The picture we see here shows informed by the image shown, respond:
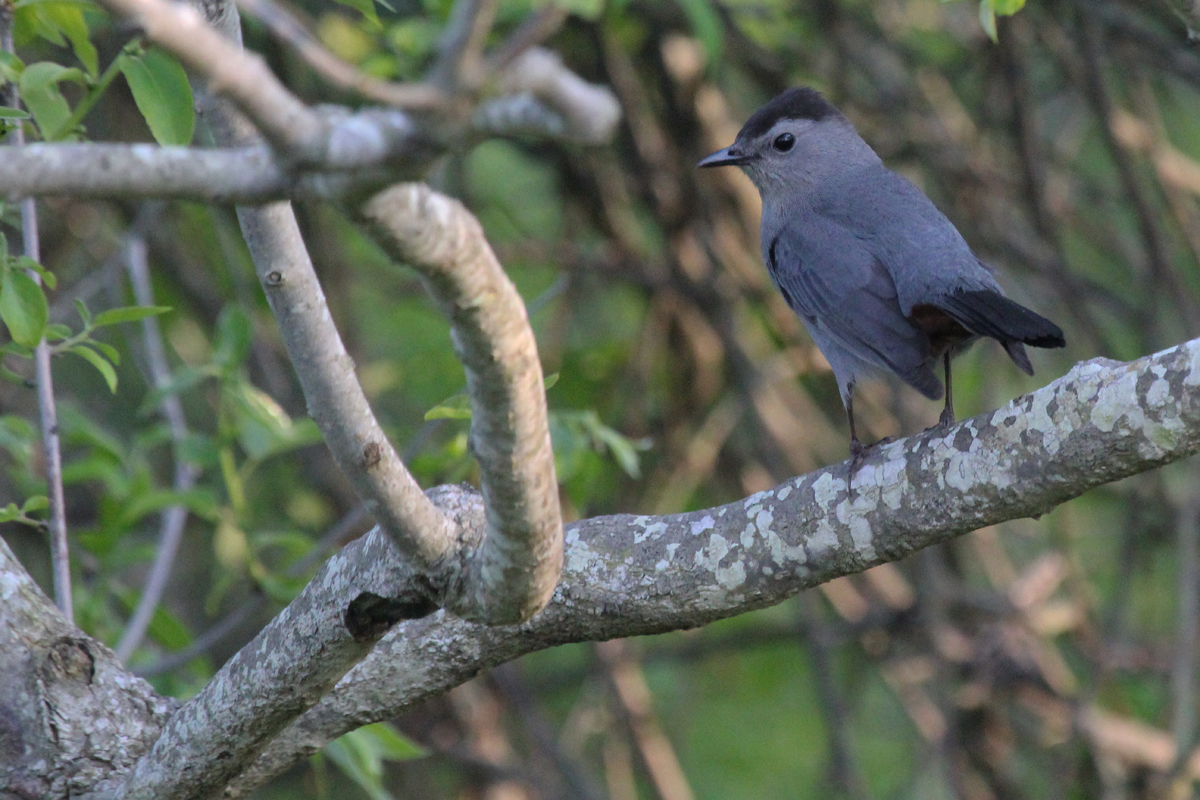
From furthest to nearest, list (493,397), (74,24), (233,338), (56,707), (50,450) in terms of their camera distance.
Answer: (233,338) → (50,450) → (56,707) → (74,24) → (493,397)

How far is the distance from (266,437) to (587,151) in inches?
102

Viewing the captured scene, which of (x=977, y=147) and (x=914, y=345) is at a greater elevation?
(x=977, y=147)

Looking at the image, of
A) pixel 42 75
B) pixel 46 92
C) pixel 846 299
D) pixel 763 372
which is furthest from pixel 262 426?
pixel 763 372

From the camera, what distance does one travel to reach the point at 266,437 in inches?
127

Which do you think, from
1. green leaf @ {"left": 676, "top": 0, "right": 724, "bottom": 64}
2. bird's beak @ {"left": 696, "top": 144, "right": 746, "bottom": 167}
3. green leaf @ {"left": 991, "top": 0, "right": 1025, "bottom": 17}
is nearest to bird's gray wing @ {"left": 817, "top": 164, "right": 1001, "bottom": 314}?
bird's beak @ {"left": 696, "top": 144, "right": 746, "bottom": 167}

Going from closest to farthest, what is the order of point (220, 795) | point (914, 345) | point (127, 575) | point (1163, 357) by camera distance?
point (1163, 357), point (220, 795), point (914, 345), point (127, 575)

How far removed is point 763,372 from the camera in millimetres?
5414

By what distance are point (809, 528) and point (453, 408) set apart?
0.73m

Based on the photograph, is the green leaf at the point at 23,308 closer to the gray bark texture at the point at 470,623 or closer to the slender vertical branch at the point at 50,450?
the slender vertical branch at the point at 50,450

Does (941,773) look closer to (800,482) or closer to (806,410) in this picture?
(806,410)

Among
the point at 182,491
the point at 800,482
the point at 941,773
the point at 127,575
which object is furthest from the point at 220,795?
the point at 941,773

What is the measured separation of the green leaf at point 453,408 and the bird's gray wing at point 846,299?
46.2 inches

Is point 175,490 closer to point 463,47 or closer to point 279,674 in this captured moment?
point 279,674

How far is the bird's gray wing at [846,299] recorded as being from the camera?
315 cm
